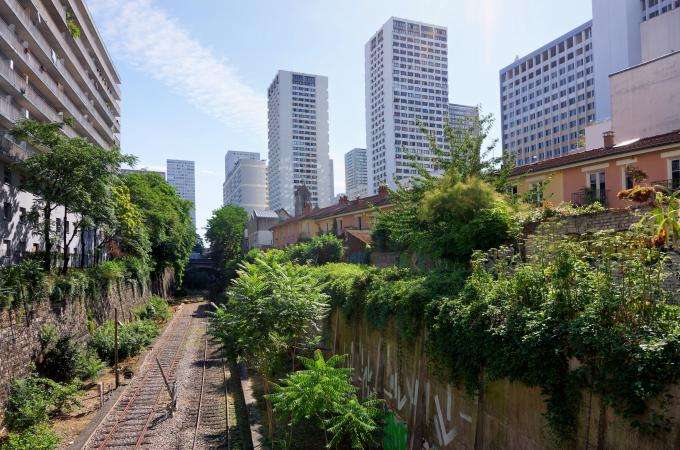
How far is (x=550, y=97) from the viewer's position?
4097 inches

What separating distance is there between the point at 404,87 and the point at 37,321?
11734cm

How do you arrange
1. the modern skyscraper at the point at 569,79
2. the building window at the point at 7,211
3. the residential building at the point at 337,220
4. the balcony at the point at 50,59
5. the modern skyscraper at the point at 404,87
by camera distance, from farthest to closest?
the modern skyscraper at the point at 404,87 < the modern skyscraper at the point at 569,79 < the residential building at the point at 337,220 < the balcony at the point at 50,59 < the building window at the point at 7,211

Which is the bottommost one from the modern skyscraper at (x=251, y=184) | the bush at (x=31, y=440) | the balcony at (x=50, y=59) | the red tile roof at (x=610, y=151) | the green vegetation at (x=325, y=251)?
the bush at (x=31, y=440)

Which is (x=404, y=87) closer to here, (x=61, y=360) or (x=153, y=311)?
(x=153, y=311)

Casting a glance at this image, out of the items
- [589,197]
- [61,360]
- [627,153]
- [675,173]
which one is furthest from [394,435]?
[61,360]

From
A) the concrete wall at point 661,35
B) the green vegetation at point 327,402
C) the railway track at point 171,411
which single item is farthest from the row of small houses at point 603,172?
the concrete wall at point 661,35

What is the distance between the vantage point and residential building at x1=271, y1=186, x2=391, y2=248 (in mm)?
40375

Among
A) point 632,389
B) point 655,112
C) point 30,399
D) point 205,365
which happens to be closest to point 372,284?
point 632,389

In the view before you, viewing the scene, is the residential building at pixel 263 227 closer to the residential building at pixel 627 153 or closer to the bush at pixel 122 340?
the bush at pixel 122 340

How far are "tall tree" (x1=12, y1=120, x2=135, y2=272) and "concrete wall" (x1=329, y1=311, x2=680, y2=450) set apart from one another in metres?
17.1

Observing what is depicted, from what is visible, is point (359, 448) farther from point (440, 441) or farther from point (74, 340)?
point (74, 340)

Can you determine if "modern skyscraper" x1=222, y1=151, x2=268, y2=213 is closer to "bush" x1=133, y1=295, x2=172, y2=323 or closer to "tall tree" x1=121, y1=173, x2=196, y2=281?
"tall tree" x1=121, y1=173, x2=196, y2=281

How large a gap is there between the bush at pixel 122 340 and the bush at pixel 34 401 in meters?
7.13

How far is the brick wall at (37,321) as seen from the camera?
18141mm
